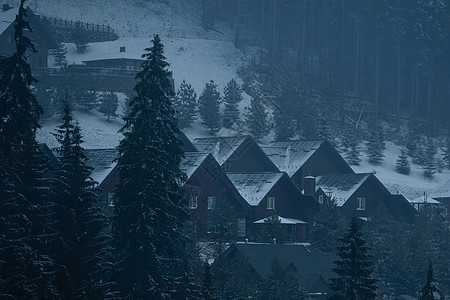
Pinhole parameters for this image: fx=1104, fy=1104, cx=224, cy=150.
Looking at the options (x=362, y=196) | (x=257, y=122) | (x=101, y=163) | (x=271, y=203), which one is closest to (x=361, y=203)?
(x=362, y=196)

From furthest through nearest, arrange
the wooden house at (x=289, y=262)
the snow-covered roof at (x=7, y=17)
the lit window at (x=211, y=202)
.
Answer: the snow-covered roof at (x=7, y=17) < the lit window at (x=211, y=202) < the wooden house at (x=289, y=262)

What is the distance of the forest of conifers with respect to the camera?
121 meters

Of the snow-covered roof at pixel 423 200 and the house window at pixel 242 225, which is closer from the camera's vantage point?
the house window at pixel 242 225

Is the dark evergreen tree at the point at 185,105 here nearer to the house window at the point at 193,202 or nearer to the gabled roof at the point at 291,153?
the gabled roof at the point at 291,153

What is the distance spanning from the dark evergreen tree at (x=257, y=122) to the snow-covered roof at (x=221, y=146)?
13.6 m

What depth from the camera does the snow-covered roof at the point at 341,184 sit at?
80738 mm

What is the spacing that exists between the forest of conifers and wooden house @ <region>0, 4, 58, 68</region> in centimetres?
2985

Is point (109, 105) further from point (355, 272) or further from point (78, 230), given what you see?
point (78, 230)

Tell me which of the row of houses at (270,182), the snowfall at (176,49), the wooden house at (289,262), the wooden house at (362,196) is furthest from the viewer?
the snowfall at (176,49)

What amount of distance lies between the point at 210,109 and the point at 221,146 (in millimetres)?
16013

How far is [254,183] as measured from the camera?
78125 mm

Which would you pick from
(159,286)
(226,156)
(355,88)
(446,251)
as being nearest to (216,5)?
(355,88)

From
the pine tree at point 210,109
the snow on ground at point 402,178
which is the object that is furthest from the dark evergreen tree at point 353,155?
the pine tree at point 210,109

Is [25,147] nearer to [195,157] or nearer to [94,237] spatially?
[94,237]
